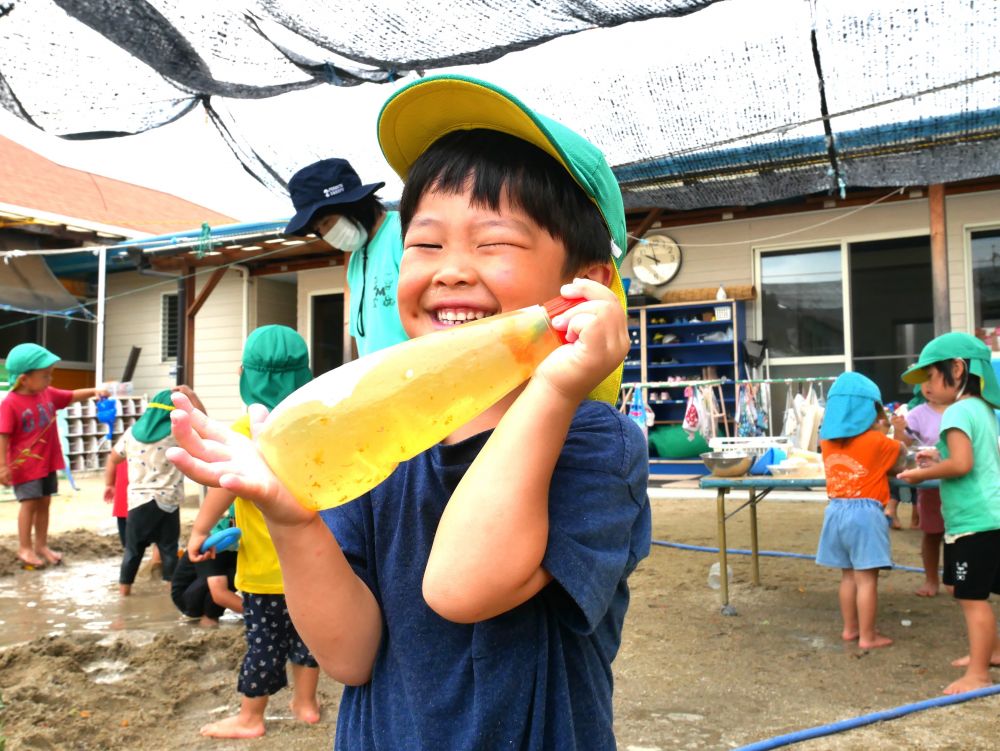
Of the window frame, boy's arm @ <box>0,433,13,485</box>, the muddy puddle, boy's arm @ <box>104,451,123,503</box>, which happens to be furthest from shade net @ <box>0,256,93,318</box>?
the muddy puddle

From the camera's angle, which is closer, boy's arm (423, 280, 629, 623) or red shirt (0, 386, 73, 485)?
boy's arm (423, 280, 629, 623)

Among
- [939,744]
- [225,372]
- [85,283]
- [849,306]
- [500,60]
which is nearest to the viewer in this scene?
[939,744]

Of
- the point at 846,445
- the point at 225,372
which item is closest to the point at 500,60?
the point at 846,445

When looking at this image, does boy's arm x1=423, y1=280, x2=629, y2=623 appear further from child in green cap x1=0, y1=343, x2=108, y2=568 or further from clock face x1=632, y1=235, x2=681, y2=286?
clock face x1=632, y1=235, x2=681, y2=286

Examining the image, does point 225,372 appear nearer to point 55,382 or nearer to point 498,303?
point 55,382

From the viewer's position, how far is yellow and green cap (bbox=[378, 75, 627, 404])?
1130 millimetres

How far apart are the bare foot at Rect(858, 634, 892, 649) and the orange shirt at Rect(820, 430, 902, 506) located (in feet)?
2.57

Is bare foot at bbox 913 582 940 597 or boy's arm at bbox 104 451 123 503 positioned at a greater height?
boy's arm at bbox 104 451 123 503

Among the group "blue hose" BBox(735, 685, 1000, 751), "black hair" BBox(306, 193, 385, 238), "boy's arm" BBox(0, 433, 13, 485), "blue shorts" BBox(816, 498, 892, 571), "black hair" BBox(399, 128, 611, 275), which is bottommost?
"blue hose" BBox(735, 685, 1000, 751)

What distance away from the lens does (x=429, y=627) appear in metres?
1.07

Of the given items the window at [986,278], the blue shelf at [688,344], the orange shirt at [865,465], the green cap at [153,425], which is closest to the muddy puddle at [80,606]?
the green cap at [153,425]

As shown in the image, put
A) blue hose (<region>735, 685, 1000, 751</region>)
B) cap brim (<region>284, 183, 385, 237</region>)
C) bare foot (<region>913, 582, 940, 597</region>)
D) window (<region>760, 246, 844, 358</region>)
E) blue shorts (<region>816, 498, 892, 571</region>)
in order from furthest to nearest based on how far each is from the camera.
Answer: window (<region>760, 246, 844, 358</region>)
bare foot (<region>913, 582, 940, 597</region>)
blue shorts (<region>816, 498, 892, 571</region>)
cap brim (<region>284, 183, 385, 237</region>)
blue hose (<region>735, 685, 1000, 751</region>)

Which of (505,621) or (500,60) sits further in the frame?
(500,60)

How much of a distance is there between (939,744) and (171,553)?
5.01 metres
